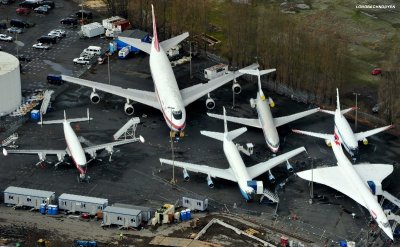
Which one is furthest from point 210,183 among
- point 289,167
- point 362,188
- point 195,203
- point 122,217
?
point 362,188

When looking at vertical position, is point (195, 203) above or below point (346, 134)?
below

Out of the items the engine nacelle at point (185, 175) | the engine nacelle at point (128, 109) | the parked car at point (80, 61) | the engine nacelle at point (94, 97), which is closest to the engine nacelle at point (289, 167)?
the engine nacelle at point (185, 175)

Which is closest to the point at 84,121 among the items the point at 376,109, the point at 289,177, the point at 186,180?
the point at 186,180

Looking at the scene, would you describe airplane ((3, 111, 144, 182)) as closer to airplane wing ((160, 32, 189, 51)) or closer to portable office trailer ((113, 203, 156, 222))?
portable office trailer ((113, 203, 156, 222))

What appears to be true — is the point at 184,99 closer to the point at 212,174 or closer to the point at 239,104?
the point at 239,104

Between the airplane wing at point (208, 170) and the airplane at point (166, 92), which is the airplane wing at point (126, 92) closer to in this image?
the airplane at point (166, 92)

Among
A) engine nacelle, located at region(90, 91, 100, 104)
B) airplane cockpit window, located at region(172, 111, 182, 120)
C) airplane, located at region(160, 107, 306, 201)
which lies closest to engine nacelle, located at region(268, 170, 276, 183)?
airplane, located at region(160, 107, 306, 201)

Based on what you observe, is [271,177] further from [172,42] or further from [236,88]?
[172,42]
